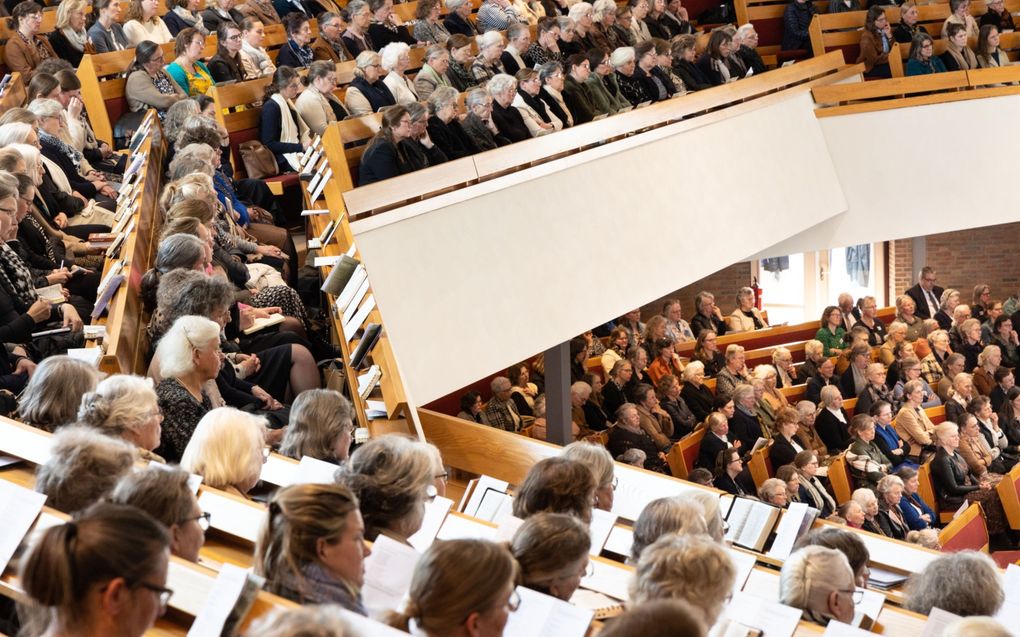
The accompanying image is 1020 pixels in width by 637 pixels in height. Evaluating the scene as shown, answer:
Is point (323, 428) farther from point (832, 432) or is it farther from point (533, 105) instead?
point (832, 432)

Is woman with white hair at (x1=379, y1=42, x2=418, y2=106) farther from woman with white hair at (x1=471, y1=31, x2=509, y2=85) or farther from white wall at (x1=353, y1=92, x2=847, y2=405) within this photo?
white wall at (x1=353, y1=92, x2=847, y2=405)

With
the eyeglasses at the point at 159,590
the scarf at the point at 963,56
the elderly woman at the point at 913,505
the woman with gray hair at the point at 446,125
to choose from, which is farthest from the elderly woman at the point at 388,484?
the scarf at the point at 963,56

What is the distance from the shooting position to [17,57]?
715cm

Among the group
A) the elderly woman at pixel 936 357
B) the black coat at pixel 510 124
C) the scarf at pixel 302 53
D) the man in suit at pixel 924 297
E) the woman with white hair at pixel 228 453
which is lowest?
the woman with white hair at pixel 228 453

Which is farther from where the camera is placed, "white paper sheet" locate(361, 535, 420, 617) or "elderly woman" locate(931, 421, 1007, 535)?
"elderly woman" locate(931, 421, 1007, 535)

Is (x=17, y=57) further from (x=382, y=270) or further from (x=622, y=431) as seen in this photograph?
(x=622, y=431)

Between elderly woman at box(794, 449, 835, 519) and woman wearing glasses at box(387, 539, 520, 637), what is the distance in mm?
4942

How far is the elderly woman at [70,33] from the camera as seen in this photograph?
7410 mm

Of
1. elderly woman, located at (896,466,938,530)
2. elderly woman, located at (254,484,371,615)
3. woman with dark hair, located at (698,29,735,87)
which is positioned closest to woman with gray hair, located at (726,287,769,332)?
woman with dark hair, located at (698,29,735,87)

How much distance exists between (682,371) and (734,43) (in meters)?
2.66

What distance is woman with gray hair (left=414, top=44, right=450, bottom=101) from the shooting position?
7672 mm

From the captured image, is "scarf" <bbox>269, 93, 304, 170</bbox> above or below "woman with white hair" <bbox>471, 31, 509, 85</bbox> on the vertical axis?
below

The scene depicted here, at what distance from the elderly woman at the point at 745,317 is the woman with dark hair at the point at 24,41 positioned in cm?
546

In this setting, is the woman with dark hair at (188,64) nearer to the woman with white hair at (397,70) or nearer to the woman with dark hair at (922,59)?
the woman with white hair at (397,70)
